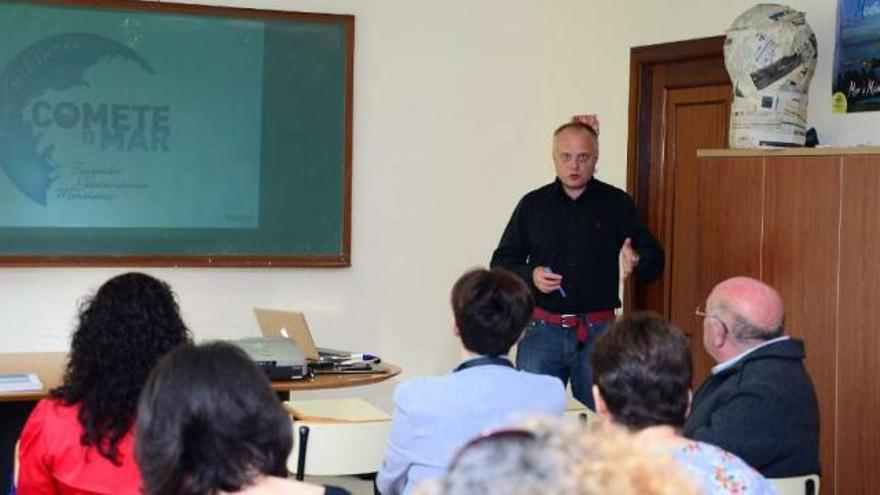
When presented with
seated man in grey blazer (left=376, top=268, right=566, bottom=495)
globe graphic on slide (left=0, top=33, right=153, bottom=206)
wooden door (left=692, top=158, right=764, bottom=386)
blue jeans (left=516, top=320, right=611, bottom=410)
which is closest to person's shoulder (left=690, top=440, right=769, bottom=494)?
seated man in grey blazer (left=376, top=268, right=566, bottom=495)

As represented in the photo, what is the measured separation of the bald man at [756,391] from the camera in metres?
3.49

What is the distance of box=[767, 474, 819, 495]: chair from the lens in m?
3.27

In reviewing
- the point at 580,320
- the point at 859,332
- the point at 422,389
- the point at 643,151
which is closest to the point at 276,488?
the point at 422,389

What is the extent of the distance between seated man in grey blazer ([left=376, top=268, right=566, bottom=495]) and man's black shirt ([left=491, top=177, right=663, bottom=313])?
214cm

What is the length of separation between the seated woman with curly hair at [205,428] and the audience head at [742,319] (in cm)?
202

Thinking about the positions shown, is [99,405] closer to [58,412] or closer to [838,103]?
[58,412]

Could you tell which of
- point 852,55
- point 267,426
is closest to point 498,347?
point 267,426

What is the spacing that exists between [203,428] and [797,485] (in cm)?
183

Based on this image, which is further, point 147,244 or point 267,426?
point 147,244

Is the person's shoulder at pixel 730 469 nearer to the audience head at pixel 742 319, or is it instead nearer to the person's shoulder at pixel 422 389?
the person's shoulder at pixel 422 389

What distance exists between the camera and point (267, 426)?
2068 millimetres

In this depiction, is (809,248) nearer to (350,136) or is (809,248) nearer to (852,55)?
(852,55)

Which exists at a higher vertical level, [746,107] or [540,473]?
[746,107]

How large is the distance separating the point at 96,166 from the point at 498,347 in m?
3.53
